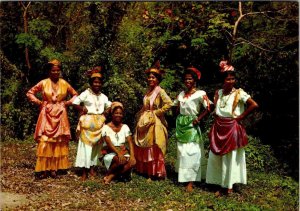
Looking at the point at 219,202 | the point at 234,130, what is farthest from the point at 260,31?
the point at 219,202

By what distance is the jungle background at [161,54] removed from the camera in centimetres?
970

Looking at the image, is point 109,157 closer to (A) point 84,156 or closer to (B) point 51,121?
(A) point 84,156

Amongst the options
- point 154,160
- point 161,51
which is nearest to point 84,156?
point 154,160

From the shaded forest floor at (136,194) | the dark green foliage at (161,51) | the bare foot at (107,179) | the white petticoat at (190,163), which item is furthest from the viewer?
the dark green foliage at (161,51)

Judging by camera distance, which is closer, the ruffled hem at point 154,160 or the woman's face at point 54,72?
the woman's face at point 54,72

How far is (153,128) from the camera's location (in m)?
7.26

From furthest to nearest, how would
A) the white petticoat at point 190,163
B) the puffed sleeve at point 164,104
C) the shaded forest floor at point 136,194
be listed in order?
the puffed sleeve at point 164,104
the white petticoat at point 190,163
the shaded forest floor at point 136,194

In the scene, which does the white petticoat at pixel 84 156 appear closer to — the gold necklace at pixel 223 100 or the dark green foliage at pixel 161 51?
the gold necklace at pixel 223 100

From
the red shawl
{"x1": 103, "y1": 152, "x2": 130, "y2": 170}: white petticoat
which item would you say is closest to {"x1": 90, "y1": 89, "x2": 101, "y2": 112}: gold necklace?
{"x1": 103, "y1": 152, "x2": 130, "y2": 170}: white petticoat

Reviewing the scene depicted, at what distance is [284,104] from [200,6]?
344 centimetres

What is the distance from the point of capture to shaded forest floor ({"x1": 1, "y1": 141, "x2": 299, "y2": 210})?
19.9ft

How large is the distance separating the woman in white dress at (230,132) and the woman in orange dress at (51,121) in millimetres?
2578

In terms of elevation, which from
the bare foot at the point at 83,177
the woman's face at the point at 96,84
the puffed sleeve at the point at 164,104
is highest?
the woman's face at the point at 96,84

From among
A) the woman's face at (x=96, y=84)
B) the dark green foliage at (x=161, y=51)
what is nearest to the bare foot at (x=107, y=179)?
the woman's face at (x=96, y=84)
